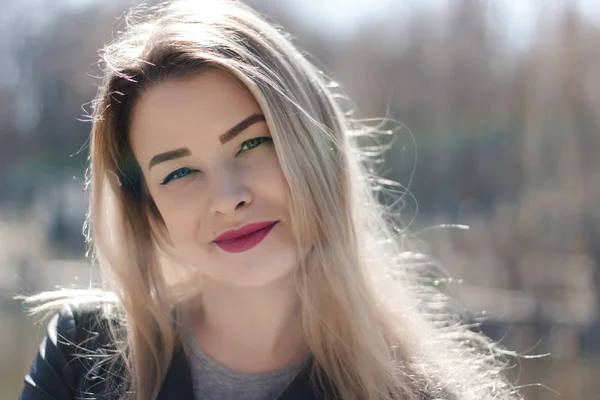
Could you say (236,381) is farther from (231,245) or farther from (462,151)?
(462,151)

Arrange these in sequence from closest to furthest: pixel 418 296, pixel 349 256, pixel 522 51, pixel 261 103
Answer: pixel 261 103, pixel 349 256, pixel 418 296, pixel 522 51

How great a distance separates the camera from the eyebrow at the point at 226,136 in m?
1.36

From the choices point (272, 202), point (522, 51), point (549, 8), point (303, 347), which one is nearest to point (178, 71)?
point (272, 202)

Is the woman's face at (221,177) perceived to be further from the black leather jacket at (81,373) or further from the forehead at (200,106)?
the black leather jacket at (81,373)

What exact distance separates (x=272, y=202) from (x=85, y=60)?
12.4m

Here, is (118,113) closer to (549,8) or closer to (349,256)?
(349,256)

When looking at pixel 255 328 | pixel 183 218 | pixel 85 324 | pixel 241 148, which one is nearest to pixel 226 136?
pixel 241 148

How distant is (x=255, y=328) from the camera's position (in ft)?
4.90

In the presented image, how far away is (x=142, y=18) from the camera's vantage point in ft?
5.44

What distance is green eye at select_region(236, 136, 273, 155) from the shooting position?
1.38 meters

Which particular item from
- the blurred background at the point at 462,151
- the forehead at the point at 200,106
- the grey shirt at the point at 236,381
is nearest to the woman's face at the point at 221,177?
the forehead at the point at 200,106

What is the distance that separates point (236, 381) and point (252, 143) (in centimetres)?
A: 49

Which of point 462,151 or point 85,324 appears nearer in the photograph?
point 85,324

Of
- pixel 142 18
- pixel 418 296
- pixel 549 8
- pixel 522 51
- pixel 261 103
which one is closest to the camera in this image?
pixel 261 103
